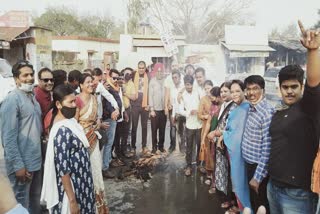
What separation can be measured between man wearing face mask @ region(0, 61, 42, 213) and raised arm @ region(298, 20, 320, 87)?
2.53 meters

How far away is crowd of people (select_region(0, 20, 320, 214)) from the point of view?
235cm

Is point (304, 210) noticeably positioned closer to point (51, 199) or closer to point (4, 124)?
point (51, 199)

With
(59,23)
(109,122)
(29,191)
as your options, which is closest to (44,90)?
(29,191)

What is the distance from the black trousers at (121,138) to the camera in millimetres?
6691

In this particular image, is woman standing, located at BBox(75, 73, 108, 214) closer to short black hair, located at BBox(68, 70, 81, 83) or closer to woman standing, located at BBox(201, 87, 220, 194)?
short black hair, located at BBox(68, 70, 81, 83)

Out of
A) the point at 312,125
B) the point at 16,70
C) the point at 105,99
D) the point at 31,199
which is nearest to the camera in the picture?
the point at 312,125

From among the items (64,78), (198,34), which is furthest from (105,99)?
(198,34)

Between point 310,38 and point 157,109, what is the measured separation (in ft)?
17.0

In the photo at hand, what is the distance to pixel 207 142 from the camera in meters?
5.46

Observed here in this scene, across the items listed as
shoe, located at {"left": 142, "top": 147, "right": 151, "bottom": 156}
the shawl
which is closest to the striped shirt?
the shawl

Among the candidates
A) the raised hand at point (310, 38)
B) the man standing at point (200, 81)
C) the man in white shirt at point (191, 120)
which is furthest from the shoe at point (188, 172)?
the raised hand at point (310, 38)

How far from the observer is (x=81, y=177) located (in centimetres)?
285

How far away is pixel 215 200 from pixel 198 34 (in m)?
31.8

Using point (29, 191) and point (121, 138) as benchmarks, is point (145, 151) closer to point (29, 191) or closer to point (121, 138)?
point (121, 138)
